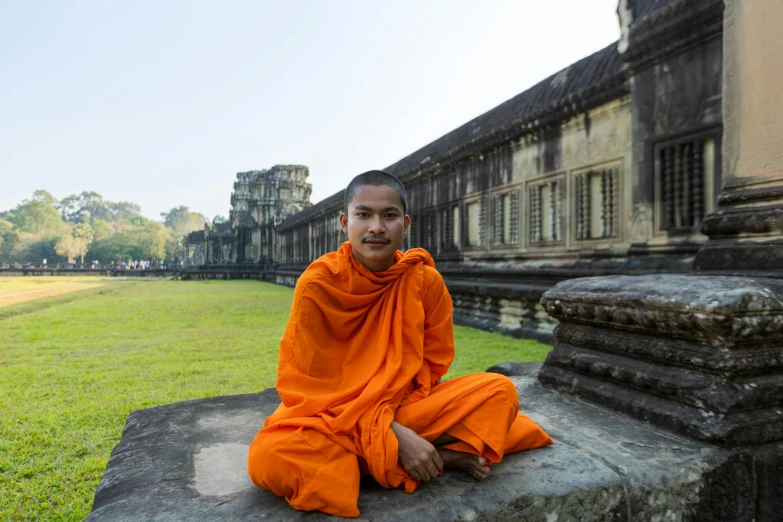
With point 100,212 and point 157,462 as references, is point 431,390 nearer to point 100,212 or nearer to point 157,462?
point 157,462

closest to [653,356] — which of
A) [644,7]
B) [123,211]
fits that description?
[644,7]

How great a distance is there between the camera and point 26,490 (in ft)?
6.58

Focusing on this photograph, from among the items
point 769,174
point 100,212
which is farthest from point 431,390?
point 100,212

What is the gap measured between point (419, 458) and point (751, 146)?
2.11 m

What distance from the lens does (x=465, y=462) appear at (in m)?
1.43

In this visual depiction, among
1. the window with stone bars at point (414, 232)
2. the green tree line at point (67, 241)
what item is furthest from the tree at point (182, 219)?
the window with stone bars at point (414, 232)

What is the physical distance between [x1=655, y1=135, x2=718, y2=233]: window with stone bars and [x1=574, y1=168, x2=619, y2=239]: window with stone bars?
2.36 feet

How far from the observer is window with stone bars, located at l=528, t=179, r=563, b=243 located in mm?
5641

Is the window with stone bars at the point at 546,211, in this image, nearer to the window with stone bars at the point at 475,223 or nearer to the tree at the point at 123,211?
the window with stone bars at the point at 475,223

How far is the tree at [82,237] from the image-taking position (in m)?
59.0

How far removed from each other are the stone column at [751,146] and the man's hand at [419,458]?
67.9 inches

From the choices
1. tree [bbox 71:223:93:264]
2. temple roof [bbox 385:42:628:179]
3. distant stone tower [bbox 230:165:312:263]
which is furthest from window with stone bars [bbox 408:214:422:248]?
tree [bbox 71:223:93:264]

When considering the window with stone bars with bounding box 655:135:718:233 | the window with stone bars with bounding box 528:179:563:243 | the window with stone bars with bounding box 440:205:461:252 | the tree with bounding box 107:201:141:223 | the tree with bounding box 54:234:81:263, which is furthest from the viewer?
the tree with bounding box 107:201:141:223

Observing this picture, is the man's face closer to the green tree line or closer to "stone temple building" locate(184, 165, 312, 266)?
"stone temple building" locate(184, 165, 312, 266)
